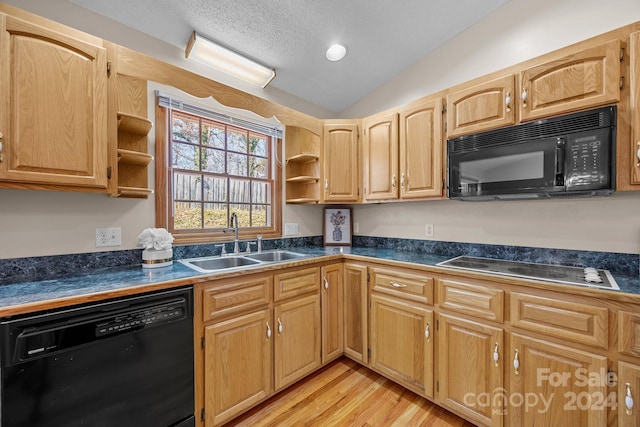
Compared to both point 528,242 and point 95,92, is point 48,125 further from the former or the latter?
point 528,242

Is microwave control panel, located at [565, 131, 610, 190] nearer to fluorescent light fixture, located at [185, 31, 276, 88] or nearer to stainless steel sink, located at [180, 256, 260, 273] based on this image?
stainless steel sink, located at [180, 256, 260, 273]

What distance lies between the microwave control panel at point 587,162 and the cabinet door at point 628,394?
0.86m

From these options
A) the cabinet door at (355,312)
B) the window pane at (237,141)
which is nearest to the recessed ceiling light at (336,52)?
the window pane at (237,141)

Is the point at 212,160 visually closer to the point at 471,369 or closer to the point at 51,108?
the point at 51,108

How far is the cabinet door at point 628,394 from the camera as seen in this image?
1.13m

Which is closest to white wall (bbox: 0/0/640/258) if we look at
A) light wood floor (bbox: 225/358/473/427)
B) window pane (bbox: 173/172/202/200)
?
window pane (bbox: 173/172/202/200)

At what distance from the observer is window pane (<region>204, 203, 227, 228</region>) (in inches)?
88.5

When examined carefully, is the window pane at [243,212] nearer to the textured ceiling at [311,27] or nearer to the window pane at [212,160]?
the window pane at [212,160]

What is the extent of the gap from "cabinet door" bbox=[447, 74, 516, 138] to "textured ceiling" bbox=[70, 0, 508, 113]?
2.16 feet

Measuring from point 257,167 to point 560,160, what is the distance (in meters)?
2.29

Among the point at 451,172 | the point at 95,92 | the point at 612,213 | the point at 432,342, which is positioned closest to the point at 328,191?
the point at 451,172

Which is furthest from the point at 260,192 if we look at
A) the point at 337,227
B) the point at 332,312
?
the point at 332,312

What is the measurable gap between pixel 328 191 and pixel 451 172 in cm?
111

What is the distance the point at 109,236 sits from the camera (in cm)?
170
